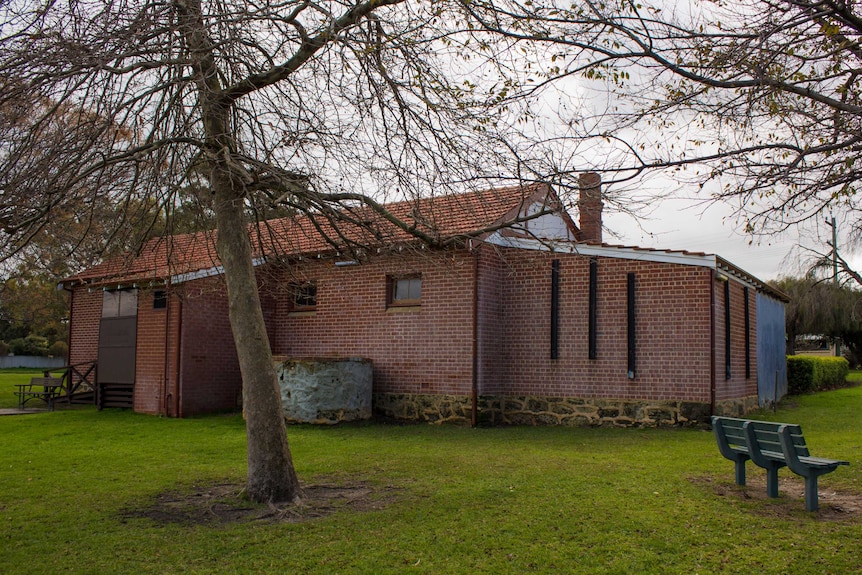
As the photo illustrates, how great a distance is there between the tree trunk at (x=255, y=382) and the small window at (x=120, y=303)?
1038cm

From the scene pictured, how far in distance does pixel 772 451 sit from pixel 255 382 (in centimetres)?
540

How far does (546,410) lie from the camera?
1415cm

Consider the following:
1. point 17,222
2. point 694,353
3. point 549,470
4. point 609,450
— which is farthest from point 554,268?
point 17,222

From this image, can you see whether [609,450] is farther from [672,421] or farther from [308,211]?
[308,211]

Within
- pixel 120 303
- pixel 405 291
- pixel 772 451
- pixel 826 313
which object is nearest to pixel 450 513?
pixel 772 451

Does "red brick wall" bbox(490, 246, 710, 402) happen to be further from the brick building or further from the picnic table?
the picnic table

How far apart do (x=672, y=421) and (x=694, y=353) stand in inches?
51.4

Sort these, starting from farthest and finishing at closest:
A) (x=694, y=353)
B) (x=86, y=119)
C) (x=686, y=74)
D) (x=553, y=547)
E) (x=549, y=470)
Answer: (x=694, y=353)
(x=549, y=470)
(x=86, y=119)
(x=686, y=74)
(x=553, y=547)

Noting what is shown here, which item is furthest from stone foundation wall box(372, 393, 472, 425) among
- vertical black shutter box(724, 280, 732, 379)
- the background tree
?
the background tree

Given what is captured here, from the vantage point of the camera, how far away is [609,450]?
10844mm

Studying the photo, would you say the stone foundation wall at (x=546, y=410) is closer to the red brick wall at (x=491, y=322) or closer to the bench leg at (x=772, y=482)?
the red brick wall at (x=491, y=322)

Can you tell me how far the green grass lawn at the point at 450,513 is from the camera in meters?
5.49

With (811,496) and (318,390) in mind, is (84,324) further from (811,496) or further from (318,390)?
(811,496)

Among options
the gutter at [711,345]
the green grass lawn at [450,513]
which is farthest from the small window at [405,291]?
the gutter at [711,345]
